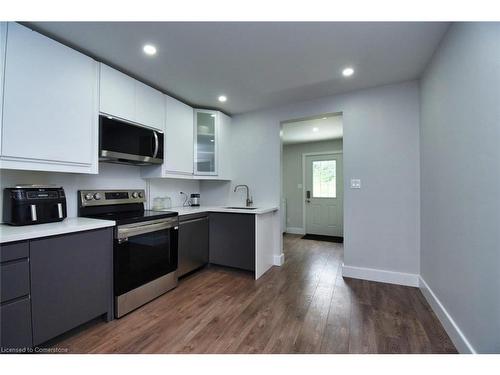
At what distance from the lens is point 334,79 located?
2469mm

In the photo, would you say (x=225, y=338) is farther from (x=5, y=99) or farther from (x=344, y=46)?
(x=344, y=46)

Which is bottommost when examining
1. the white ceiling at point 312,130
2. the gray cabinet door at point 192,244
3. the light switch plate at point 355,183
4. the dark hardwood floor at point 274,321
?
the dark hardwood floor at point 274,321

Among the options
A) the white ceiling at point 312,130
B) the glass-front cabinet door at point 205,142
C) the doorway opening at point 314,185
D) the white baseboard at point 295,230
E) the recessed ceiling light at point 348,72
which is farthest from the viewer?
the white baseboard at point 295,230

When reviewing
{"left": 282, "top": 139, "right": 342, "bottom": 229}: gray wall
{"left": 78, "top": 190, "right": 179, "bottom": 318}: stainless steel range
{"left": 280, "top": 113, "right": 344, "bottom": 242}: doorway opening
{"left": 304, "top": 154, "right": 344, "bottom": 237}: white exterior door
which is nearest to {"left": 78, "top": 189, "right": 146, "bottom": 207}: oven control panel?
{"left": 78, "top": 190, "right": 179, "bottom": 318}: stainless steel range

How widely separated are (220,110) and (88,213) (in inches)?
87.2

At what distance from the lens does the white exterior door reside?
17.1 ft

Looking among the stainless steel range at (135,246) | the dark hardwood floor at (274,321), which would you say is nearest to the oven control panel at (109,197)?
the stainless steel range at (135,246)

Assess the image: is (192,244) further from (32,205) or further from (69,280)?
(32,205)

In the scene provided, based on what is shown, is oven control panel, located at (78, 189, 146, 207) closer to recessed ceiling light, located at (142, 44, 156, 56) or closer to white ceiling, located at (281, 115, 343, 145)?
recessed ceiling light, located at (142, 44, 156, 56)

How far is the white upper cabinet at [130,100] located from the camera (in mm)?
2066

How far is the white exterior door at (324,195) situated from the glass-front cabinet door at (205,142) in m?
3.01

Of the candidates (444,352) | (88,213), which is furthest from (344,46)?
(88,213)

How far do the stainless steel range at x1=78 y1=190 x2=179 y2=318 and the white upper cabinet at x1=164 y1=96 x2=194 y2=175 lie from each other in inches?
23.8

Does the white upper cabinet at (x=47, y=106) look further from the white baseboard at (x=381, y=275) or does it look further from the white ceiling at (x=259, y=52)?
the white baseboard at (x=381, y=275)
